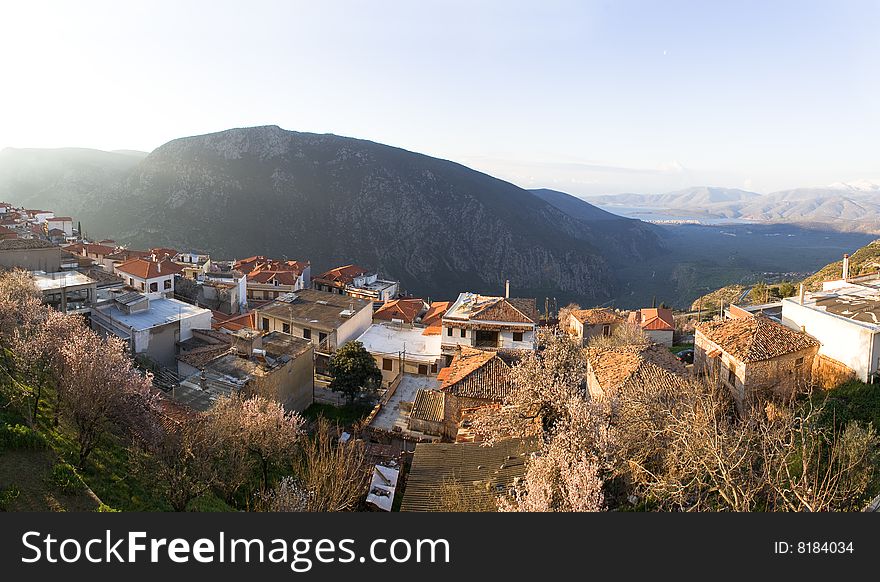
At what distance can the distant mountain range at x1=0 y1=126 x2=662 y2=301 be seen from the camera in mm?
95875

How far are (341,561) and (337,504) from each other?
491 cm

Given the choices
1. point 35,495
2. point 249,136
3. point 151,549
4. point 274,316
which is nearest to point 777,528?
point 151,549

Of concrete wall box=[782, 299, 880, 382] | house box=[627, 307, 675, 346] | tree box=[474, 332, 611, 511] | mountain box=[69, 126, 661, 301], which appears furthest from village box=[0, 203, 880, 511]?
mountain box=[69, 126, 661, 301]

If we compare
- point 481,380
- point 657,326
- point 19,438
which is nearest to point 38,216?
point 19,438

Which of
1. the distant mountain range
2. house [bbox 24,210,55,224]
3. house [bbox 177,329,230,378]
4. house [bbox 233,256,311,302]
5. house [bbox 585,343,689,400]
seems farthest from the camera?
the distant mountain range

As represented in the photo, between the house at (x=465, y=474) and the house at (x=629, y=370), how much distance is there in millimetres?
3141

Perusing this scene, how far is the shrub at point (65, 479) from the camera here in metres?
9.38

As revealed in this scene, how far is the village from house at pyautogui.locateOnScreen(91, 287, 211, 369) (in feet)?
0.29

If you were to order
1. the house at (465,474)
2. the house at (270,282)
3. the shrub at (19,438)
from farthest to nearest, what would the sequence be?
the house at (270,282) → the house at (465,474) → the shrub at (19,438)

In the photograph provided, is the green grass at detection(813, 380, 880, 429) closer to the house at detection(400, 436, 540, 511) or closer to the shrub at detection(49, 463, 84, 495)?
the house at detection(400, 436, 540, 511)

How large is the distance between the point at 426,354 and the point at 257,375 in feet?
37.5

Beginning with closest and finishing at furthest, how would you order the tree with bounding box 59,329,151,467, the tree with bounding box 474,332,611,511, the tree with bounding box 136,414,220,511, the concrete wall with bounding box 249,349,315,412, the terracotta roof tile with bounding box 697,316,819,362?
the tree with bounding box 474,332,611,511 < the tree with bounding box 136,414,220,511 < the tree with bounding box 59,329,151,467 < the terracotta roof tile with bounding box 697,316,819,362 < the concrete wall with bounding box 249,349,315,412

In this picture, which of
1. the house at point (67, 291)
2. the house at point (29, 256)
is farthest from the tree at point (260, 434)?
the house at point (29, 256)

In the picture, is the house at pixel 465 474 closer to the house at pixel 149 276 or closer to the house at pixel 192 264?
the house at pixel 149 276
